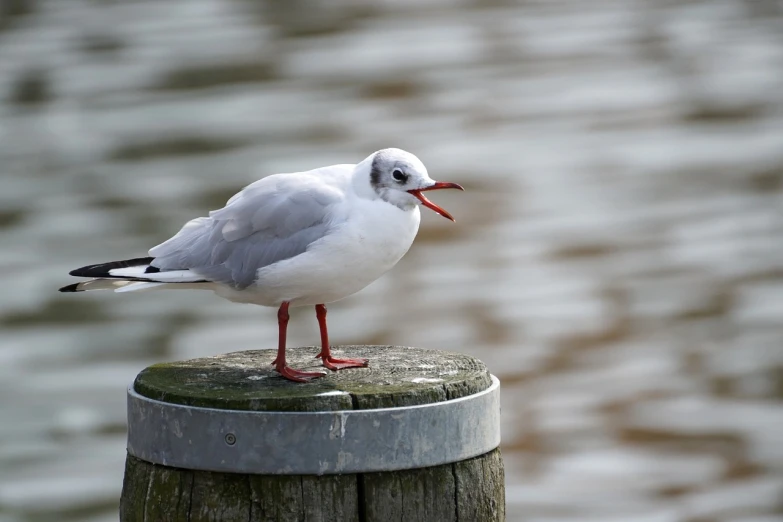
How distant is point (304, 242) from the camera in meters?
2.34

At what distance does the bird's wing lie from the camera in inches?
92.5

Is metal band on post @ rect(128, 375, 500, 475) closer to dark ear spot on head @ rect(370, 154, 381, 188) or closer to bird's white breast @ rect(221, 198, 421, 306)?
bird's white breast @ rect(221, 198, 421, 306)

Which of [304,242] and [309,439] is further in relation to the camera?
[304,242]

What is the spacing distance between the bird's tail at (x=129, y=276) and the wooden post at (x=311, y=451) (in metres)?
0.36

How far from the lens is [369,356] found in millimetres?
2393

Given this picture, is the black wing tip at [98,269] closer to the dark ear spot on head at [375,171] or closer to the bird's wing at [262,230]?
the bird's wing at [262,230]

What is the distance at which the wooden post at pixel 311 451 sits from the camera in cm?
193

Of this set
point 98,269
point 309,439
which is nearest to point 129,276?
point 98,269

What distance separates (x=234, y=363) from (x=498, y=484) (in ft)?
1.95

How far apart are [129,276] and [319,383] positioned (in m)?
0.54

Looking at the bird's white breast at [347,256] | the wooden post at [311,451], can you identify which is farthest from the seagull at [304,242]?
the wooden post at [311,451]

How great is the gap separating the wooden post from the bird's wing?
343 mm

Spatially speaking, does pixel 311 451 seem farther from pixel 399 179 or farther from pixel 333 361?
pixel 399 179

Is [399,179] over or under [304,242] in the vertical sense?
over
